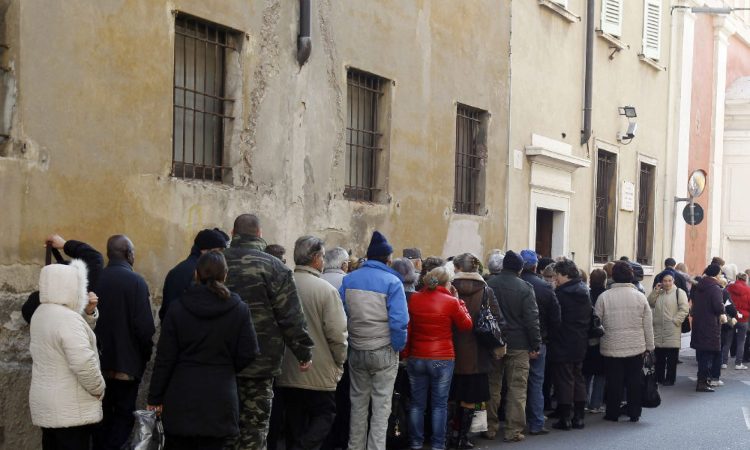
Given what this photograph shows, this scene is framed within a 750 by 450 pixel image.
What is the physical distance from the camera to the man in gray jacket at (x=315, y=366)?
26.2 feet

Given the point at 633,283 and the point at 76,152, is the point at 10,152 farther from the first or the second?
the point at 633,283

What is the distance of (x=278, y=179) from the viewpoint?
35.5ft

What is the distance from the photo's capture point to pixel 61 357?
6.47 m

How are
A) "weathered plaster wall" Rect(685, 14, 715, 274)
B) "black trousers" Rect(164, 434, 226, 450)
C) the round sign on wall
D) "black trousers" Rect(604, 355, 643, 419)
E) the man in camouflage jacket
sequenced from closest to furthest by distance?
"black trousers" Rect(164, 434, 226, 450) → the man in camouflage jacket → "black trousers" Rect(604, 355, 643, 419) → the round sign on wall → "weathered plaster wall" Rect(685, 14, 715, 274)

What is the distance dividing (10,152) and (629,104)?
1474 cm

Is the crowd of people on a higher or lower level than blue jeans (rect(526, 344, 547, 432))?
higher

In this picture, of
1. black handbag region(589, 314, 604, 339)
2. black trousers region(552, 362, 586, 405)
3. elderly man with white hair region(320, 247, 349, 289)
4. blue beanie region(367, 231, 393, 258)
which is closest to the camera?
blue beanie region(367, 231, 393, 258)

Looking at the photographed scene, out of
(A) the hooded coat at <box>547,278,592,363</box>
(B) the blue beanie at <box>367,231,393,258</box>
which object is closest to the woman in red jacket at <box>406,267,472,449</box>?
(B) the blue beanie at <box>367,231,393,258</box>

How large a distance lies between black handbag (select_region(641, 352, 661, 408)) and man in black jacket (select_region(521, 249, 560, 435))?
139 centimetres

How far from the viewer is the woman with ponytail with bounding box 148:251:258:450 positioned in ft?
21.2

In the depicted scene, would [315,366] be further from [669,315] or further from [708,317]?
[708,317]

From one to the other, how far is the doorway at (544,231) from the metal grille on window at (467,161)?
259cm

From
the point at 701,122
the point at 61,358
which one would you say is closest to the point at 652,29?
the point at 701,122

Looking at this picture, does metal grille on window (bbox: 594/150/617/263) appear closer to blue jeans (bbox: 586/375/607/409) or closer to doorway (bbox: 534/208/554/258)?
doorway (bbox: 534/208/554/258)
